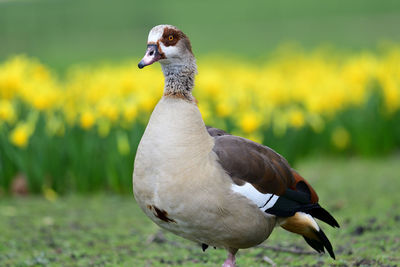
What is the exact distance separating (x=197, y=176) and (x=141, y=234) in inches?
82.4

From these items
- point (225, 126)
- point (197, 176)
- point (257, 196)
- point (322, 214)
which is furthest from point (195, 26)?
point (197, 176)

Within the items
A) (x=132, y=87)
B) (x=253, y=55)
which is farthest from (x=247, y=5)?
(x=132, y=87)

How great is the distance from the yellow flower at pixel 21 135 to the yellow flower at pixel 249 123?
2023 mm

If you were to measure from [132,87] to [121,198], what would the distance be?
1488 millimetres

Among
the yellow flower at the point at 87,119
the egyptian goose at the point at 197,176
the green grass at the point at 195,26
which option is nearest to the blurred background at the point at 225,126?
the yellow flower at the point at 87,119

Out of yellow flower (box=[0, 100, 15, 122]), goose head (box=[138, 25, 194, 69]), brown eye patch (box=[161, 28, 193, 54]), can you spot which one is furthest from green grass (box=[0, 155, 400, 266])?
brown eye patch (box=[161, 28, 193, 54])

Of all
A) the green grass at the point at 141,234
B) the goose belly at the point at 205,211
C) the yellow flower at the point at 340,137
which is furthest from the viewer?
the yellow flower at the point at 340,137

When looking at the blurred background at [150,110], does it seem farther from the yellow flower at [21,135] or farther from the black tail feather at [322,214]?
the black tail feather at [322,214]

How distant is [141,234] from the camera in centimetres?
520

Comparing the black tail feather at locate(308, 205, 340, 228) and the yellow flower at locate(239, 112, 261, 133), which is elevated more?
the yellow flower at locate(239, 112, 261, 133)

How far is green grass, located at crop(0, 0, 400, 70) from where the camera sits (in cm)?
2027

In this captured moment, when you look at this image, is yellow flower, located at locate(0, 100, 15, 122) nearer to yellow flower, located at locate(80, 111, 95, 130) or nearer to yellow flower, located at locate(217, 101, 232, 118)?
yellow flower, located at locate(80, 111, 95, 130)

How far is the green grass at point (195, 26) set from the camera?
20266mm

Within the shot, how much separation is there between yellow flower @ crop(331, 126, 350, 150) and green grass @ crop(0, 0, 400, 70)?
9789 mm
